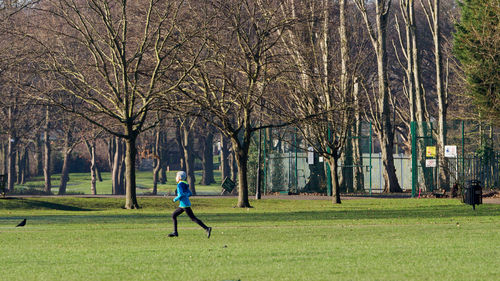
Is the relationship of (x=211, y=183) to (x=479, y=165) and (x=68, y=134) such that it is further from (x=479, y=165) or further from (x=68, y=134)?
(x=479, y=165)

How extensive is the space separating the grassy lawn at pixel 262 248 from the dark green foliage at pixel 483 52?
389 inches

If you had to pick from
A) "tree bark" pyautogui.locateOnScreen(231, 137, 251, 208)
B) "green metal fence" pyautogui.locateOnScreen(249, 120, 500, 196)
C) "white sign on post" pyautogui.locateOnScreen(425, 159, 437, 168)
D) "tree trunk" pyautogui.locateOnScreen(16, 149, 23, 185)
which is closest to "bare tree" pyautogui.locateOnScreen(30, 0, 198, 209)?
"tree bark" pyautogui.locateOnScreen(231, 137, 251, 208)

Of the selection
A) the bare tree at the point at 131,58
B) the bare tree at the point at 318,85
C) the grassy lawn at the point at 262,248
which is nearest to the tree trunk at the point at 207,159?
the bare tree at the point at 318,85

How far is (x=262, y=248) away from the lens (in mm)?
16531

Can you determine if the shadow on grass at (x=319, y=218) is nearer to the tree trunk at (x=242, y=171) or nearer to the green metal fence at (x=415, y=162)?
the tree trunk at (x=242, y=171)

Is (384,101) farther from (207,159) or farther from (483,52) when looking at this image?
(207,159)

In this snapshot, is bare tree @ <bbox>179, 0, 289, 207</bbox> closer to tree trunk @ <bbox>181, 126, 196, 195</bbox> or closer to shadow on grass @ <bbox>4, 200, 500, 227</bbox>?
shadow on grass @ <bbox>4, 200, 500, 227</bbox>

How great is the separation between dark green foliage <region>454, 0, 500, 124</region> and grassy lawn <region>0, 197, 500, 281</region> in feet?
32.4

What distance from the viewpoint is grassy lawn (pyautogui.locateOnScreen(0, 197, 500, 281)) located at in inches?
496

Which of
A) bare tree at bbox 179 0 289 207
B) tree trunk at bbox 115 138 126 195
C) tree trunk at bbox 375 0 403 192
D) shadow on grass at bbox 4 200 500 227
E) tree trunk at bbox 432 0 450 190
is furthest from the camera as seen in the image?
tree trunk at bbox 115 138 126 195

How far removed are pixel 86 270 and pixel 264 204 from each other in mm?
28026

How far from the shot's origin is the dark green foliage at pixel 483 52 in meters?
37.3

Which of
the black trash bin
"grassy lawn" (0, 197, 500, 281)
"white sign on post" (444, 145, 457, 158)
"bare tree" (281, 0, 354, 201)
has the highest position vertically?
"bare tree" (281, 0, 354, 201)

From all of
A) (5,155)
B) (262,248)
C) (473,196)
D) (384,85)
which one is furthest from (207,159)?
(262,248)
